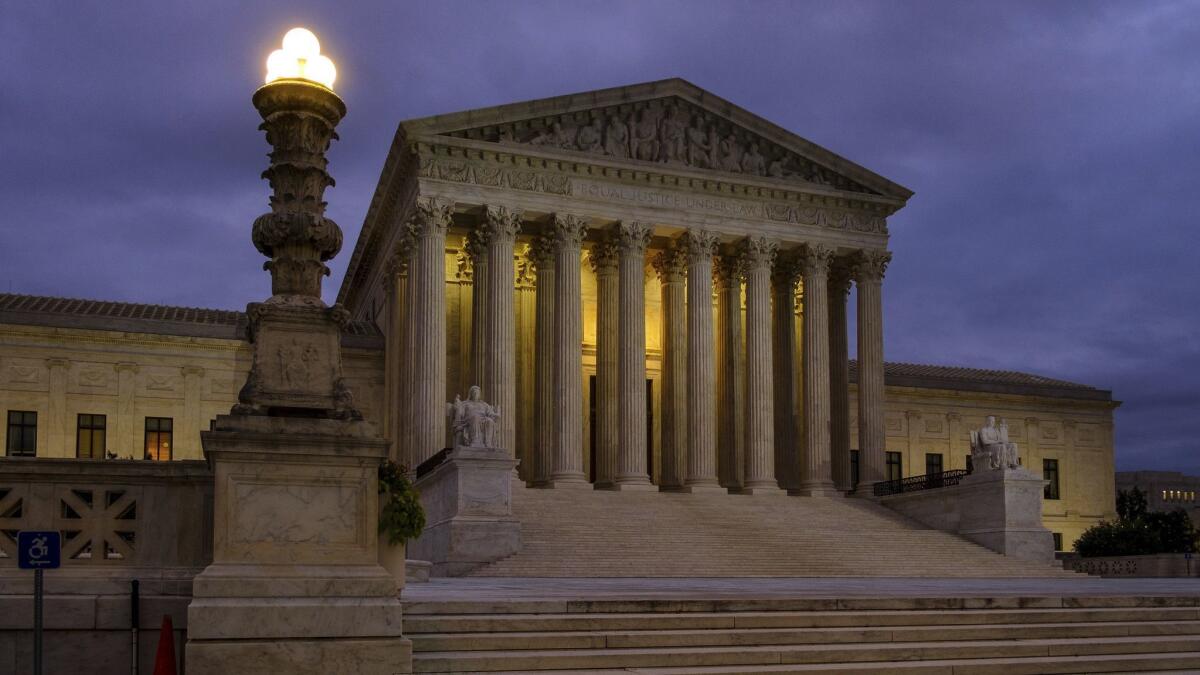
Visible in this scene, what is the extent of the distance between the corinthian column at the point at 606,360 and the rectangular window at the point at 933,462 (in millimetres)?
21369

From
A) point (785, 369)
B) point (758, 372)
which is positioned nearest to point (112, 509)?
point (758, 372)

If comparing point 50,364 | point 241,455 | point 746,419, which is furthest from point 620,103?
point 241,455

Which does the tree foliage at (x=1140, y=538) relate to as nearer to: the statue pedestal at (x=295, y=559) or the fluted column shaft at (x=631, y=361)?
the fluted column shaft at (x=631, y=361)

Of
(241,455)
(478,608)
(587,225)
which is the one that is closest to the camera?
(241,455)

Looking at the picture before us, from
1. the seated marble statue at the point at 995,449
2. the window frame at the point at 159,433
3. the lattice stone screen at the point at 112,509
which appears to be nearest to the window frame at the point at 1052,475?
the seated marble statue at the point at 995,449

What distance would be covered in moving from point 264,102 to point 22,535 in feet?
14.5

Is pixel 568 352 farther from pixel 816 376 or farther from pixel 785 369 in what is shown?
pixel 785 369

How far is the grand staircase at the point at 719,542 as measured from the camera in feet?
100.0

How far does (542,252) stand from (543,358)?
3.68 meters

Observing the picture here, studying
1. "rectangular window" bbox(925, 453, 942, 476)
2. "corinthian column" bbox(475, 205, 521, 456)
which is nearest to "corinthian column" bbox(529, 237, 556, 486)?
"corinthian column" bbox(475, 205, 521, 456)

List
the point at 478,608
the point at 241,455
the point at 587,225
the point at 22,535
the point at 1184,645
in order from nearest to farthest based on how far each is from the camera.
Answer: the point at 22,535 < the point at 241,455 < the point at 478,608 < the point at 1184,645 < the point at 587,225

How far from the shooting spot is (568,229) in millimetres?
41625

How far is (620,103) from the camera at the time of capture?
140 ft

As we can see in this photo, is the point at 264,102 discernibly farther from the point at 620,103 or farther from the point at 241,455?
the point at 620,103
